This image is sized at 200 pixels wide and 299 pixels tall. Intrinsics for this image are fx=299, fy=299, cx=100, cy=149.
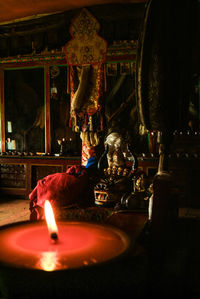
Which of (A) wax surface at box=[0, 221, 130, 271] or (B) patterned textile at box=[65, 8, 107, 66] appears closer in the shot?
(A) wax surface at box=[0, 221, 130, 271]

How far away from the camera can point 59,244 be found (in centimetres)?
71

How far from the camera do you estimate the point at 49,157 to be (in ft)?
20.2

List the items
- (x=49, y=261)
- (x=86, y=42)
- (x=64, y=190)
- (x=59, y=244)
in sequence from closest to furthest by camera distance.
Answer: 1. (x=49, y=261)
2. (x=59, y=244)
3. (x=64, y=190)
4. (x=86, y=42)

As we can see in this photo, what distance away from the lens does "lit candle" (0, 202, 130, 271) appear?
0.61 metres

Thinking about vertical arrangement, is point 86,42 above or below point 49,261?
above

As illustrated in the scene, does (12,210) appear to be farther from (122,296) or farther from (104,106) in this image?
(122,296)

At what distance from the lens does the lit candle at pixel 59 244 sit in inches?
24.0

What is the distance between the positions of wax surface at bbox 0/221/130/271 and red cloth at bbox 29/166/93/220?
1856mm

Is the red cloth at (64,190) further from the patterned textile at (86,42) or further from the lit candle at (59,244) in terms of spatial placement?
the patterned textile at (86,42)

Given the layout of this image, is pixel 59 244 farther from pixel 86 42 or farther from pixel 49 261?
pixel 86 42

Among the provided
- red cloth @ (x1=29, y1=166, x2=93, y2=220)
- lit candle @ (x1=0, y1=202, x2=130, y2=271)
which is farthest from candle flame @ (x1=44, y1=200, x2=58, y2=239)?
red cloth @ (x1=29, y1=166, x2=93, y2=220)

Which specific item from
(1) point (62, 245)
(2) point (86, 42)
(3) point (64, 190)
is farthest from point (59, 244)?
(2) point (86, 42)

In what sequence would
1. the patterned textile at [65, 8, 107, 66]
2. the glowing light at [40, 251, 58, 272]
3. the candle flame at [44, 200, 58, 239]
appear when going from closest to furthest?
the glowing light at [40, 251, 58, 272]
the candle flame at [44, 200, 58, 239]
the patterned textile at [65, 8, 107, 66]

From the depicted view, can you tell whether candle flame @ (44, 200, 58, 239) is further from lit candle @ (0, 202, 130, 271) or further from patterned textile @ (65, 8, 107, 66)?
patterned textile @ (65, 8, 107, 66)
